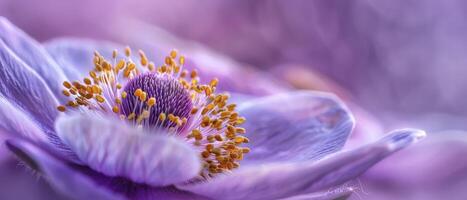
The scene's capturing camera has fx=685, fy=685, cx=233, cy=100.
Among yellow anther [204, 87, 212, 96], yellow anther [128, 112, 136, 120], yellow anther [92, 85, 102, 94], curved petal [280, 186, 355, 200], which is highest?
yellow anther [204, 87, 212, 96]

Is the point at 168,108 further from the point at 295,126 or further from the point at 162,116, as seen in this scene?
the point at 295,126

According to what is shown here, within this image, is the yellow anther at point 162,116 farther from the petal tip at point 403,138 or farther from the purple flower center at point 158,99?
the petal tip at point 403,138

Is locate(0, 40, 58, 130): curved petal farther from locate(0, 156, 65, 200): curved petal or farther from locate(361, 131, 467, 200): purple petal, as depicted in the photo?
locate(361, 131, 467, 200): purple petal

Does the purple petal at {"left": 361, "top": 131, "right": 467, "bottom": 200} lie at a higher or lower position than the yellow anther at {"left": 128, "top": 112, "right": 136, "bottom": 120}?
higher

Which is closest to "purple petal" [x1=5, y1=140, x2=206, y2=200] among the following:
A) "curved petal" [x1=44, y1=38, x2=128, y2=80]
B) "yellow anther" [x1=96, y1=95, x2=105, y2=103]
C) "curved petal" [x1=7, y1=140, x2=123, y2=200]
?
"curved petal" [x1=7, y1=140, x2=123, y2=200]

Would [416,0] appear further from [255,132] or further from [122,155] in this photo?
[122,155]

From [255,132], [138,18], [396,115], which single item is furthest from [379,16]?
[255,132]

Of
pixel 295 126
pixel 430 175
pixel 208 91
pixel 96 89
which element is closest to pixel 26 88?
pixel 96 89
